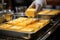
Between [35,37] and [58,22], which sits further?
[58,22]

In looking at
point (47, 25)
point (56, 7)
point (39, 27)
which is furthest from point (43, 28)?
point (56, 7)

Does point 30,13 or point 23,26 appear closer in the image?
point 23,26

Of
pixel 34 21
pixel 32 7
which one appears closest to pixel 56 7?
pixel 32 7

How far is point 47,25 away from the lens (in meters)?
2.02

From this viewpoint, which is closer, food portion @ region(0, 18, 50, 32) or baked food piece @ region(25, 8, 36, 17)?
food portion @ region(0, 18, 50, 32)

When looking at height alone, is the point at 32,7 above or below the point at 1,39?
above

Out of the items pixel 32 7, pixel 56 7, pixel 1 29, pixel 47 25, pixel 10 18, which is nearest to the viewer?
pixel 1 29

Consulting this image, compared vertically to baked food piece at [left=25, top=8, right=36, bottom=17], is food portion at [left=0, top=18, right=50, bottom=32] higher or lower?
lower

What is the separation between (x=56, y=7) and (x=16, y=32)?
6.10 feet

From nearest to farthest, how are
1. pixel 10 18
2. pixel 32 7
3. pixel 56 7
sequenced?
pixel 10 18 < pixel 32 7 < pixel 56 7

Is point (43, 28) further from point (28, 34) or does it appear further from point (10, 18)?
point (10, 18)

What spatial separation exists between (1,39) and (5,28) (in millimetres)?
152

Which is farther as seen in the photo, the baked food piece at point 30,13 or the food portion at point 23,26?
the baked food piece at point 30,13

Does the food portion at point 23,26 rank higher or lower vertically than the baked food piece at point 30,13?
lower
